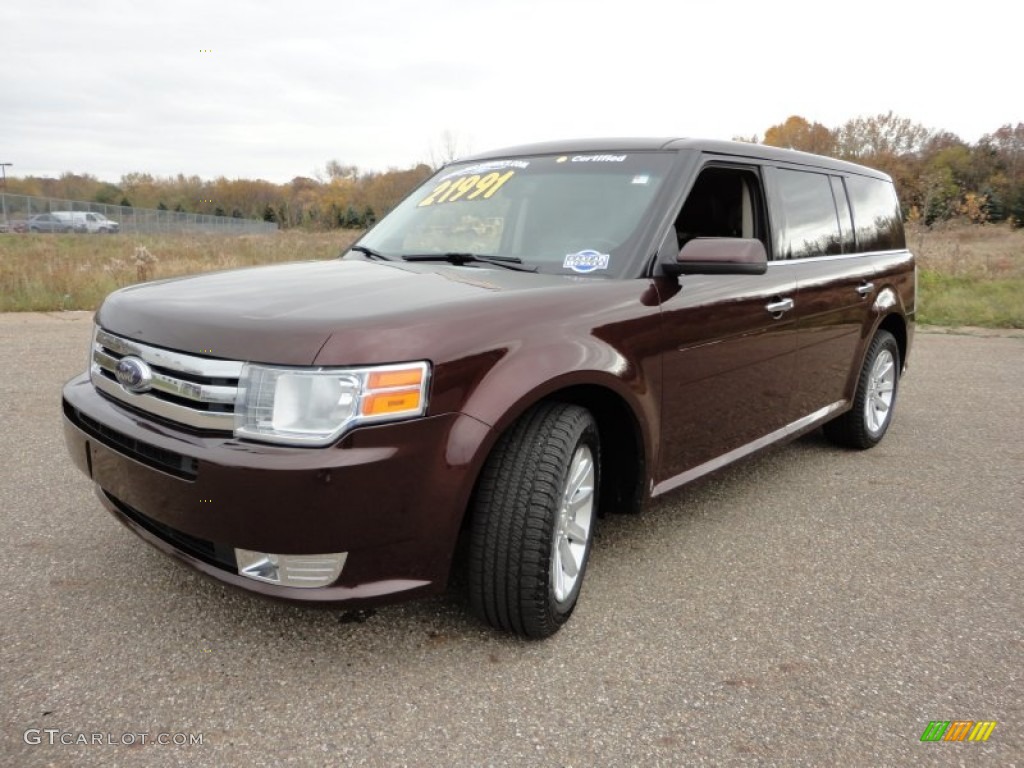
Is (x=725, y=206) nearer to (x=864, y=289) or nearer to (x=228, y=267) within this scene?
(x=864, y=289)

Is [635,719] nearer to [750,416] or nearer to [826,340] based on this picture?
[750,416]

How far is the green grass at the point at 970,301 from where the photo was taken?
11.7 metres

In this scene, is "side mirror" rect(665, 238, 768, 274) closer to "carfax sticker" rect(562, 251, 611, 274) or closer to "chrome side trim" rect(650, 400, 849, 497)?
"carfax sticker" rect(562, 251, 611, 274)

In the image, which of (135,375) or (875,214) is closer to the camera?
(135,375)

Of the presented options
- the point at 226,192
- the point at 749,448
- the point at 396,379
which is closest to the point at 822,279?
the point at 749,448

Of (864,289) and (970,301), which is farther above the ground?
(864,289)

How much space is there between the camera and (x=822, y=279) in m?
3.92

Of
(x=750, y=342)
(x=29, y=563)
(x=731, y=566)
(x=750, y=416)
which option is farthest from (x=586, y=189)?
(x=29, y=563)

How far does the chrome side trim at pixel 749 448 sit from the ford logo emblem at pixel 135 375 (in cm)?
182

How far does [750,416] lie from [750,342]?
1.17 ft

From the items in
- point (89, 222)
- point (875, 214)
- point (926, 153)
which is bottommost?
point (875, 214)

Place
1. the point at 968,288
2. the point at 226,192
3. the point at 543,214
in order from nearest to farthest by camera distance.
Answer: the point at 543,214 < the point at 968,288 < the point at 226,192

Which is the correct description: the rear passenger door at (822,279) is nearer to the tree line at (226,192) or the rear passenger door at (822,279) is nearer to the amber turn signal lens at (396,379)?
the amber turn signal lens at (396,379)

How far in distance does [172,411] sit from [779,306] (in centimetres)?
265
